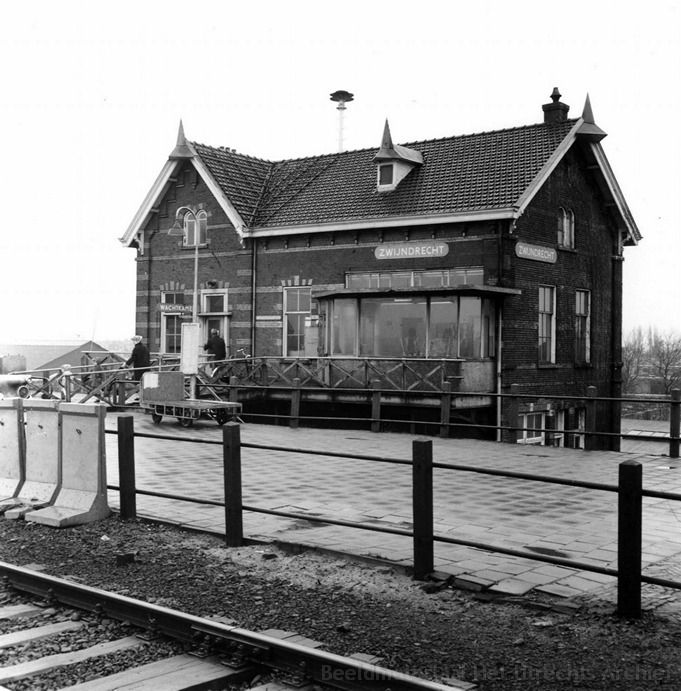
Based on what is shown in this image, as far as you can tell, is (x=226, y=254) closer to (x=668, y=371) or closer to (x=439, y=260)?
(x=439, y=260)

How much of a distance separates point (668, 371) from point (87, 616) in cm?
6714

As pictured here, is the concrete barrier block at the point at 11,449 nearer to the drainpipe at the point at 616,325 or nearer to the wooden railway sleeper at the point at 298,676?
the wooden railway sleeper at the point at 298,676

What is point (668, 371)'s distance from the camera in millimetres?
67375

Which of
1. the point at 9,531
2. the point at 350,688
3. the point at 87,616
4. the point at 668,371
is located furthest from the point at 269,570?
the point at 668,371

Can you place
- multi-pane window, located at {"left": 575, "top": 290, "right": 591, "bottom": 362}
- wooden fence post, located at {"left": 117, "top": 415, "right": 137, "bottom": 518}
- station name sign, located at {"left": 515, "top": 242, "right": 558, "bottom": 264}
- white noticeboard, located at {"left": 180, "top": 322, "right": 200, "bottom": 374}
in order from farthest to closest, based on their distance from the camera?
1. multi-pane window, located at {"left": 575, "top": 290, "right": 591, "bottom": 362}
2. station name sign, located at {"left": 515, "top": 242, "right": 558, "bottom": 264}
3. white noticeboard, located at {"left": 180, "top": 322, "right": 200, "bottom": 374}
4. wooden fence post, located at {"left": 117, "top": 415, "right": 137, "bottom": 518}

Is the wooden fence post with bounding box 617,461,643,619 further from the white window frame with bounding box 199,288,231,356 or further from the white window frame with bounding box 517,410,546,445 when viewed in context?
the white window frame with bounding box 199,288,231,356

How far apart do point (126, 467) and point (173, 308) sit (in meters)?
20.7

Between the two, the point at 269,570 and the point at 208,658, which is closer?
the point at 208,658

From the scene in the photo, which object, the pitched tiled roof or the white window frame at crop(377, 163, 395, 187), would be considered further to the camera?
the white window frame at crop(377, 163, 395, 187)

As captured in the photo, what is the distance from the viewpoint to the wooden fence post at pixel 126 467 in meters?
9.20

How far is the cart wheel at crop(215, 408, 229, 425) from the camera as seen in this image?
2003cm

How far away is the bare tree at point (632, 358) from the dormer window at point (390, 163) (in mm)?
33786

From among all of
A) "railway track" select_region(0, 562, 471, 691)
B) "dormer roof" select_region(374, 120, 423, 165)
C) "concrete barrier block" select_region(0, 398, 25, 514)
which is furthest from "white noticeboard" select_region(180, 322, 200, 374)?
"railway track" select_region(0, 562, 471, 691)

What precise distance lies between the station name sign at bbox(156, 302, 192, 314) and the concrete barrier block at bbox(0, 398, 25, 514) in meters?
18.8
